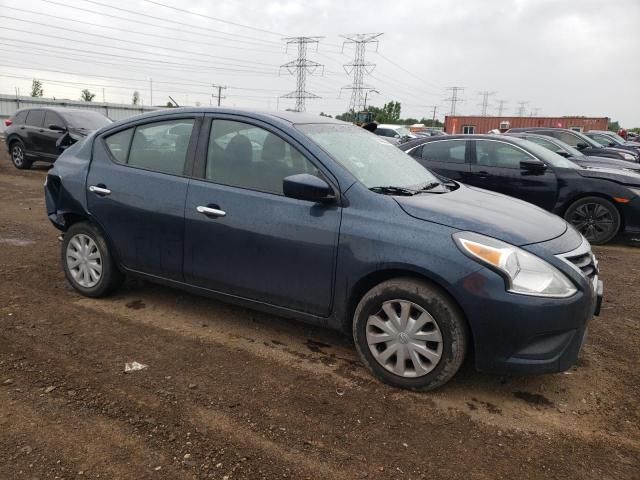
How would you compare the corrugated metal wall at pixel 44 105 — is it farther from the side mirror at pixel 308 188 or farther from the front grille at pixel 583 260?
the front grille at pixel 583 260

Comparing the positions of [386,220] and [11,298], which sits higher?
[386,220]

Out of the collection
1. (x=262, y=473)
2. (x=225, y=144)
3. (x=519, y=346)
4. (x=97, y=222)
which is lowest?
(x=262, y=473)

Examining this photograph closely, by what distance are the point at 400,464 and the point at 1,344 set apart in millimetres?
2796

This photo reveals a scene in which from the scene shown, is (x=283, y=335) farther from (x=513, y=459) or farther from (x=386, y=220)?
(x=513, y=459)

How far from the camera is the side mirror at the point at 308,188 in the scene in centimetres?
323

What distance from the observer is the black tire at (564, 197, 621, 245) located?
24.1 ft

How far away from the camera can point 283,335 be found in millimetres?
3947

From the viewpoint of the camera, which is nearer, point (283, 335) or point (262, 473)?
Answer: point (262, 473)

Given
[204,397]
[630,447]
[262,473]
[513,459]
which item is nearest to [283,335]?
[204,397]

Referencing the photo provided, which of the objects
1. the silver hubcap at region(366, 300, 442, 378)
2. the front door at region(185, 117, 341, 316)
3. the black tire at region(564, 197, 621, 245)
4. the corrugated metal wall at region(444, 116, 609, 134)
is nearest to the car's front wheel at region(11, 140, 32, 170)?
the front door at region(185, 117, 341, 316)

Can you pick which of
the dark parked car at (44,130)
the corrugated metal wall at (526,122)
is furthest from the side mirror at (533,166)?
the corrugated metal wall at (526,122)

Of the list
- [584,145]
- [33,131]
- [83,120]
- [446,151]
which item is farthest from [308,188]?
[584,145]

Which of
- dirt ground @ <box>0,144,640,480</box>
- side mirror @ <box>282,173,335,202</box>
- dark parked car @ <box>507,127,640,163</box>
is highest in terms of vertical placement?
dark parked car @ <box>507,127,640,163</box>

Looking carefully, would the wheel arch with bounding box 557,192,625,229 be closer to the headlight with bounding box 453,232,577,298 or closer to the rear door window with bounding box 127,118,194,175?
the headlight with bounding box 453,232,577,298
